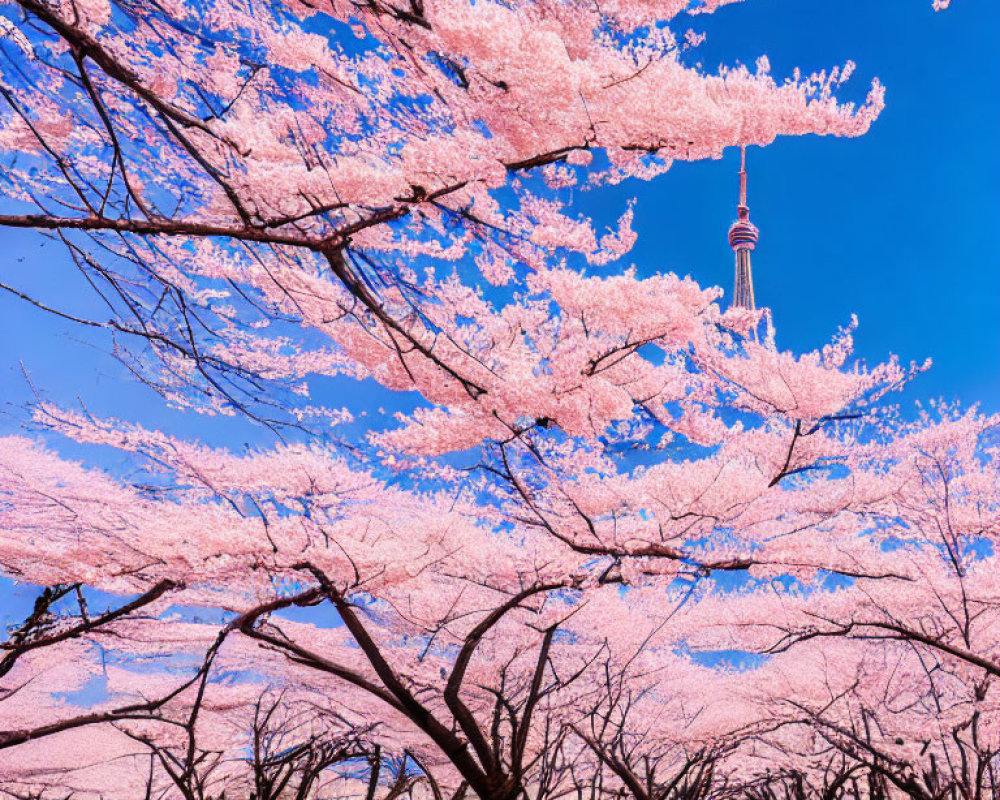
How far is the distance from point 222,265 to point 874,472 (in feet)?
29.7

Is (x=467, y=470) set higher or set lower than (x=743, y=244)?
lower

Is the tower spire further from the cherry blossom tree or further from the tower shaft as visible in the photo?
the cherry blossom tree

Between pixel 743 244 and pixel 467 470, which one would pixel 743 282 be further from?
pixel 467 470

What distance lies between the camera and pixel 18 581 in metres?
8.91

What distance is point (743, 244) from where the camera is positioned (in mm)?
48938

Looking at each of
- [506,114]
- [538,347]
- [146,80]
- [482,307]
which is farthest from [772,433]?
[146,80]

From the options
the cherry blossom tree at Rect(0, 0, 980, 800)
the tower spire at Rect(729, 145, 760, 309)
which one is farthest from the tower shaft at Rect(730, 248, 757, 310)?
the cherry blossom tree at Rect(0, 0, 980, 800)

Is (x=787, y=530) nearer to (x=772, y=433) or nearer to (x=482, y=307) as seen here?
(x=772, y=433)

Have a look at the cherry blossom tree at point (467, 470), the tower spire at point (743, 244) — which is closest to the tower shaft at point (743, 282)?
the tower spire at point (743, 244)

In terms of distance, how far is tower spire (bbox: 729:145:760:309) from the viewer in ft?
→ 153

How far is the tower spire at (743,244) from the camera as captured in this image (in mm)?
46688

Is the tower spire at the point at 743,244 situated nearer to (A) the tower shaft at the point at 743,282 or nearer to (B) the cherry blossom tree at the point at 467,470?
(A) the tower shaft at the point at 743,282

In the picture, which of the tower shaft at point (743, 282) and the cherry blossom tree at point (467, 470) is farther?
the tower shaft at point (743, 282)

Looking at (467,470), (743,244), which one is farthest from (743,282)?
(467,470)
